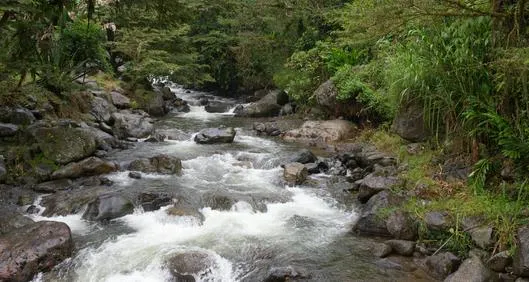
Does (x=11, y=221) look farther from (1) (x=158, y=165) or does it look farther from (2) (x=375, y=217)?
(2) (x=375, y=217)

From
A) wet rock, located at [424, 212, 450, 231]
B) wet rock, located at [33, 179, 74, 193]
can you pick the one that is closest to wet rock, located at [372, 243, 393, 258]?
wet rock, located at [424, 212, 450, 231]

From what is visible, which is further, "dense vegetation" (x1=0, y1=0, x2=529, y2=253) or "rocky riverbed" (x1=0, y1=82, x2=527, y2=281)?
"rocky riverbed" (x1=0, y1=82, x2=527, y2=281)

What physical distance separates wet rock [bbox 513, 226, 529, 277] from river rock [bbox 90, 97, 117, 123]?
36.0 feet

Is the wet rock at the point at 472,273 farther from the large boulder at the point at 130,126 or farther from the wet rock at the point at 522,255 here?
the large boulder at the point at 130,126

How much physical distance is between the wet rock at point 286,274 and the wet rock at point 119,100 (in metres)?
11.4

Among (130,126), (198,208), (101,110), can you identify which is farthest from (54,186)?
(101,110)

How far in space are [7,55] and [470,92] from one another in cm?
701

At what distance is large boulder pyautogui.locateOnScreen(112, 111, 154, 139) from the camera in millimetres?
13359

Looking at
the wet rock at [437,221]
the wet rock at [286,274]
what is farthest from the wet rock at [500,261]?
the wet rock at [286,274]

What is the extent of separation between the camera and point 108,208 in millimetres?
7945

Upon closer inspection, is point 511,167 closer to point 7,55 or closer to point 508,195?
point 508,195

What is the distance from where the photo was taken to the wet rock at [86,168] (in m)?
9.45

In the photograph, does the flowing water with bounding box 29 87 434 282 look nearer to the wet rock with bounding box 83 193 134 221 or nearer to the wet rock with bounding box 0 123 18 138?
the wet rock with bounding box 83 193 134 221

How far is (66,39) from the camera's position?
463 inches
